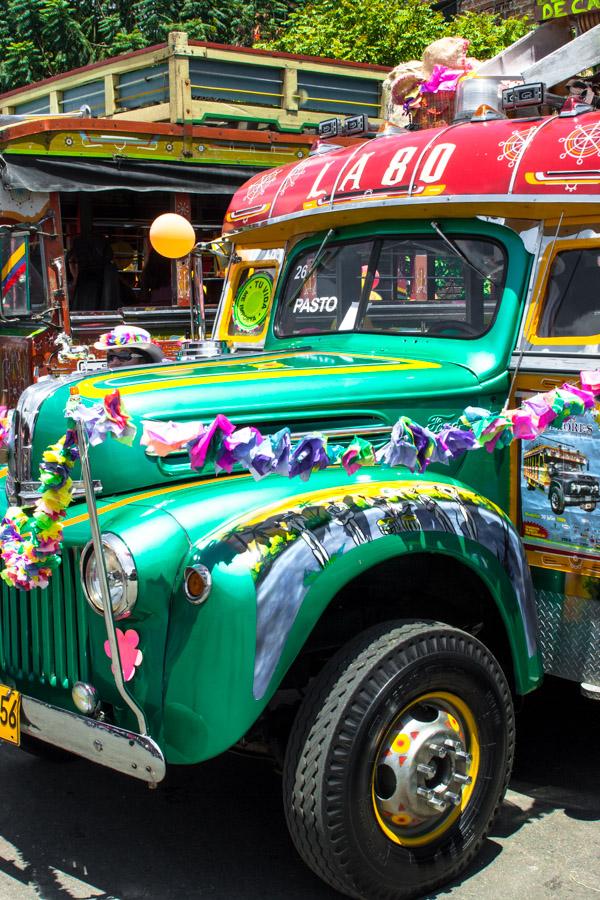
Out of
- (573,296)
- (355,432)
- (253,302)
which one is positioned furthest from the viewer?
(253,302)

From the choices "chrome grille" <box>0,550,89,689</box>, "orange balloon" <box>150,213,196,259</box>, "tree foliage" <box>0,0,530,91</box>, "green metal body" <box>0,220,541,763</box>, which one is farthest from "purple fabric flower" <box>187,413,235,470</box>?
"tree foliage" <box>0,0,530,91</box>

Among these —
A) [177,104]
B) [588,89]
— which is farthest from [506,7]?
[588,89]

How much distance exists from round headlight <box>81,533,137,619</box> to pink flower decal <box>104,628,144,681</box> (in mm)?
55

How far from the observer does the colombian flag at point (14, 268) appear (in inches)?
400

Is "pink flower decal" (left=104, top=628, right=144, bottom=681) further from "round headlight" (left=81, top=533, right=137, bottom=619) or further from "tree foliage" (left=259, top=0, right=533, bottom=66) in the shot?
"tree foliage" (left=259, top=0, right=533, bottom=66)

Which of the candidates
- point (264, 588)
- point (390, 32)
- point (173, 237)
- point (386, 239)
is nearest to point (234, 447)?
point (264, 588)

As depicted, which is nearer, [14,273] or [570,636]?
[570,636]

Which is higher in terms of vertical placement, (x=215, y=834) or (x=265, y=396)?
(x=265, y=396)

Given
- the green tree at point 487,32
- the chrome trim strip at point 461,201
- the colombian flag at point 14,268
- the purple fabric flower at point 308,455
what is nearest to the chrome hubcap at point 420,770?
the purple fabric flower at point 308,455

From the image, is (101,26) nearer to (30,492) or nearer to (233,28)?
(233,28)

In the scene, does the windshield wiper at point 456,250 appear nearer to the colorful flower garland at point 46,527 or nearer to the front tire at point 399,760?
the front tire at point 399,760

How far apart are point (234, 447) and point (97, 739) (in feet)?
2.78

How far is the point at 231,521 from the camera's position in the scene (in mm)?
2896

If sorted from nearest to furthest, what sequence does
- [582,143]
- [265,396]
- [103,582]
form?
[103,582]
[265,396]
[582,143]
